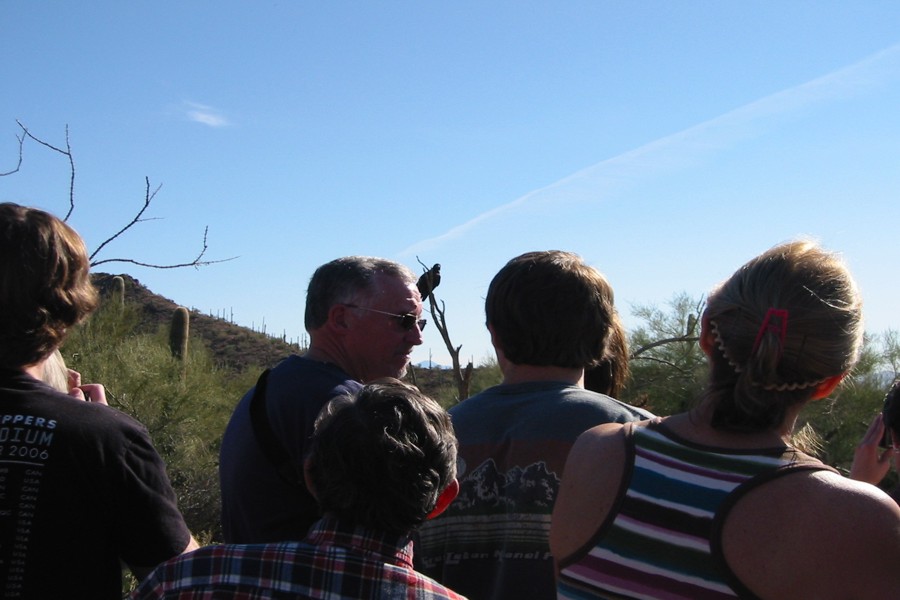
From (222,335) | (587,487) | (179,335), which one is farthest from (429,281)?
(222,335)

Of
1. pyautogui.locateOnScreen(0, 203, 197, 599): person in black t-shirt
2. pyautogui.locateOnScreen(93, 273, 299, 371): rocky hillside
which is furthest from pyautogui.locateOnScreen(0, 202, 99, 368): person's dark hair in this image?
pyautogui.locateOnScreen(93, 273, 299, 371): rocky hillside

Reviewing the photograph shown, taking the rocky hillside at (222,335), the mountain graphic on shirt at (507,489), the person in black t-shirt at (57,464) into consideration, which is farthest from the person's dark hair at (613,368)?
the rocky hillside at (222,335)

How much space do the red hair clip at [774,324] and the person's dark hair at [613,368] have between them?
0.91 m

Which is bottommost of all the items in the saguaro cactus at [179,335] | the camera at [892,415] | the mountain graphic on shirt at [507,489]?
the saguaro cactus at [179,335]

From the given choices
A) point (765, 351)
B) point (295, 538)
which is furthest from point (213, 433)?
point (765, 351)

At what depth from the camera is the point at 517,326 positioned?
2.56 m

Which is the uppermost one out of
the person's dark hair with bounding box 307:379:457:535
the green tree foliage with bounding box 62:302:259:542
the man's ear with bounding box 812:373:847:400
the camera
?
the man's ear with bounding box 812:373:847:400

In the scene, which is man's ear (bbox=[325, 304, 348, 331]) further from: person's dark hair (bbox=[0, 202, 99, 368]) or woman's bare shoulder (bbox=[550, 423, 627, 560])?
woman's bare shoulder (bbox=[550, 423, 627, 560])

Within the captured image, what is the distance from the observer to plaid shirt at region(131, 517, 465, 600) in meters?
1.80

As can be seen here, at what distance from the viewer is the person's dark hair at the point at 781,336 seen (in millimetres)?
1751

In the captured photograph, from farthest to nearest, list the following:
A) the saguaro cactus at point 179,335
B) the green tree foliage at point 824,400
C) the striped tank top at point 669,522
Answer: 1. the saguaro cactus at point 179,335
2. the green tree foliage at point 824,400
3. the striped tank top at point 669,522

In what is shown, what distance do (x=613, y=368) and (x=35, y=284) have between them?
1625 millimetres

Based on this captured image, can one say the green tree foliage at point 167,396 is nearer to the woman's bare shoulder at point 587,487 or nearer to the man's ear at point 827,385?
the woman's bare shoulder at point 587,487

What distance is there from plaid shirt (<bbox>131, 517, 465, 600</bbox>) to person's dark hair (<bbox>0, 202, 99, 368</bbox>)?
661 millimetres
